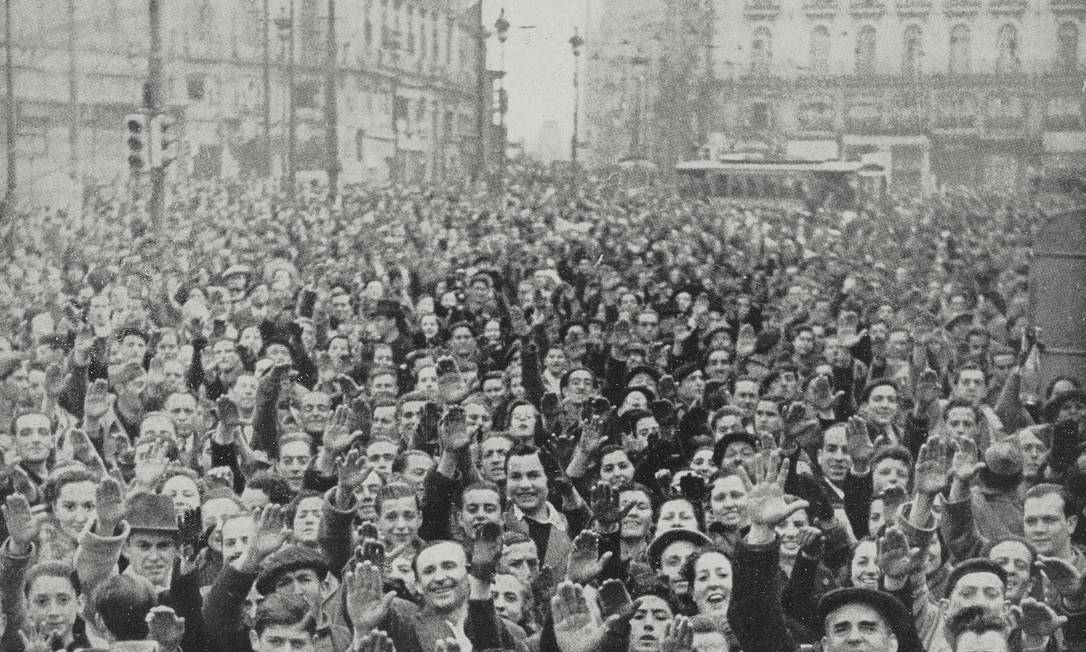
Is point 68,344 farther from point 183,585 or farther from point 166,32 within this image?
point 183,585

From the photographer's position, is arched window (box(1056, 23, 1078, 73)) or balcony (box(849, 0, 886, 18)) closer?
arched window (box(1056, 23, 1078, 73))

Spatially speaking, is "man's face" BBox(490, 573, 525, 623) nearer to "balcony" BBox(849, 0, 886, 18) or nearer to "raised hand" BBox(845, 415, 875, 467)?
"raised hand" BBox(845, 415, 875, 467)

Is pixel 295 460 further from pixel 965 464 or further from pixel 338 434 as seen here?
pixel 965 464

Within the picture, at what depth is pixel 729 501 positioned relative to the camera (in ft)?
20.3

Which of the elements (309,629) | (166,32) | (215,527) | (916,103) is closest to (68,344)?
(166,32)

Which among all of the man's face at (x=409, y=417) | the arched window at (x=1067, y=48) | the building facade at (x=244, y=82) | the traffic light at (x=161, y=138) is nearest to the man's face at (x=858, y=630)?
the man's face at (x=409, y=417)

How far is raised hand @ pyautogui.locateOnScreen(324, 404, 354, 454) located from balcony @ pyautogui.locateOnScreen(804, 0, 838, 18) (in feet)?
13.6

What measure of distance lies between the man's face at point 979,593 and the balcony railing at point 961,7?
4.39 m

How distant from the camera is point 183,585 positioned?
5730 mm

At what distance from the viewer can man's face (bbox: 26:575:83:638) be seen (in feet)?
19.7

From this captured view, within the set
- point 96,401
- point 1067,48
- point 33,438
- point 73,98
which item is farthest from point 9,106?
point 1067,48

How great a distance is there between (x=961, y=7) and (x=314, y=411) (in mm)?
4729

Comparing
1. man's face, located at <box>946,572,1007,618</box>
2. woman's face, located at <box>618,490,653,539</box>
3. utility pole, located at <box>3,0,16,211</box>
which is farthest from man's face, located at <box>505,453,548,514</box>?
utility pole, located at <box>3,0,16,211</box>

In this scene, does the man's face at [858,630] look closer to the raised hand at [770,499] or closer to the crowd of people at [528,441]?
the crowd of people at [528,441]
